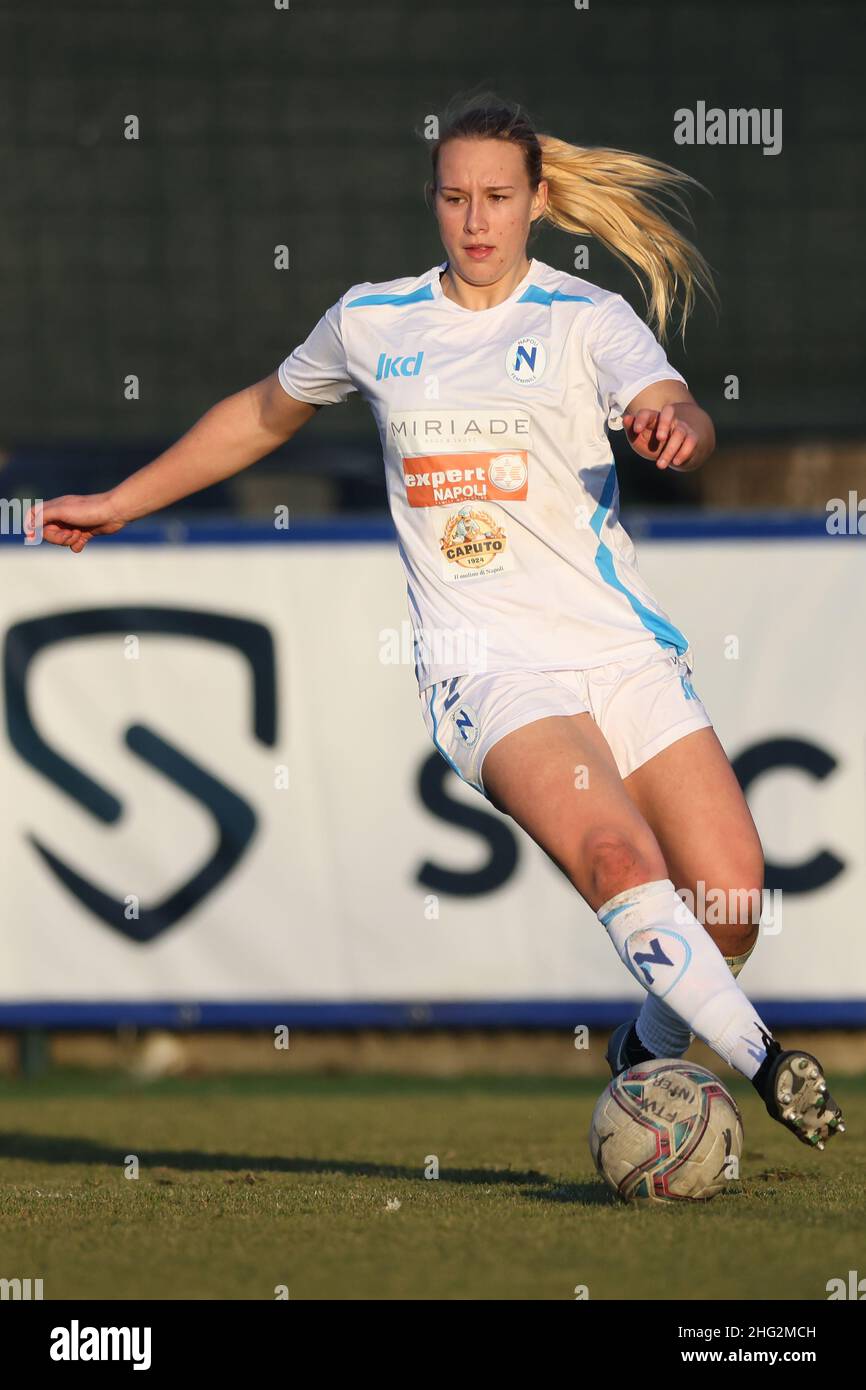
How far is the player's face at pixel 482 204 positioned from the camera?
4.78 meters

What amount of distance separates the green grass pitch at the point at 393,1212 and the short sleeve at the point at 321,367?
1.91 m

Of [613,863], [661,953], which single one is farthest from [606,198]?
[661,953]

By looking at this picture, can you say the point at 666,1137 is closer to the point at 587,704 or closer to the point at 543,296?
the point at 587,704

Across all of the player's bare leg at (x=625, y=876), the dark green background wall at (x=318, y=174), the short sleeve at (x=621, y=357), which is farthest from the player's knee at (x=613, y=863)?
the dark green background wall at (x=318, y=174)

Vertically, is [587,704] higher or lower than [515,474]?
lower

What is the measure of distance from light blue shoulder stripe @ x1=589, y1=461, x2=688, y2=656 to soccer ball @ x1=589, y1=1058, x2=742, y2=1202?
996 millimetres

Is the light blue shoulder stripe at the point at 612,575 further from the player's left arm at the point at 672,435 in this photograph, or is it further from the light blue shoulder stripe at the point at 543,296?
the player's left arm at the point at 672,435

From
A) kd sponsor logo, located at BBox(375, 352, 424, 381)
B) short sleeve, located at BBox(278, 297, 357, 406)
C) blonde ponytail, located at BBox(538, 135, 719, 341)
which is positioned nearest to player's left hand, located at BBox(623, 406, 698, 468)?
kd sponsor logo, located at BBox(375, 352, 424, 381)

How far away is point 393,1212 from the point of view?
184 inches

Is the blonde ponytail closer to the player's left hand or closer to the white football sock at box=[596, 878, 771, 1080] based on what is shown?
the player's left hand

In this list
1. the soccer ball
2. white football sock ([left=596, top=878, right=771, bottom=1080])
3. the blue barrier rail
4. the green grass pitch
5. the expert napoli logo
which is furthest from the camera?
the blue barrier rail

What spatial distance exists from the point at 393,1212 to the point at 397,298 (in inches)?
80.7

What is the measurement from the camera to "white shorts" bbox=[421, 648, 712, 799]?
4742 mm

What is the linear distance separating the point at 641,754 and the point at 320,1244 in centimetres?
134
